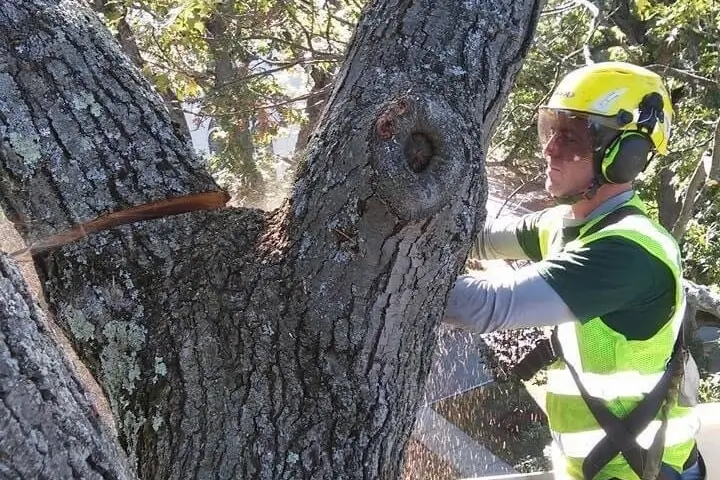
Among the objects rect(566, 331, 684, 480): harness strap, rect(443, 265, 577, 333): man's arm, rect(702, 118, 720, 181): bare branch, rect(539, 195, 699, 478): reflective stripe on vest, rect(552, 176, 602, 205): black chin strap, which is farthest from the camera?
rect(702, 118, 720, 181): bare branch

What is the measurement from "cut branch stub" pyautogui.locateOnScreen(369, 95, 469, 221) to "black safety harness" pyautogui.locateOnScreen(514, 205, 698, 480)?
3.08 feet

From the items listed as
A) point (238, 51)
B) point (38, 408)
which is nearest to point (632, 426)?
point (38, 408)

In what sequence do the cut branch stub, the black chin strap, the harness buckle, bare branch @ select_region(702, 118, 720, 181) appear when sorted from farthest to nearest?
1. bare branch @ select_region(702, 118, 720, 181)
2. the harness buckle
3. the black chin strap
4. the cut branch stub

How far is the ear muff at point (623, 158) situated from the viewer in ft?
7.31

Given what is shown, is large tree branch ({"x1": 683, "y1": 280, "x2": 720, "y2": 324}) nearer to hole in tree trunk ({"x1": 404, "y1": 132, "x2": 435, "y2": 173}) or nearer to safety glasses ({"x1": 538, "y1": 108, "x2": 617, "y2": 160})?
safety glasses ({"x1": 538, "y1": 108, "x2": 617, "y2": 160})

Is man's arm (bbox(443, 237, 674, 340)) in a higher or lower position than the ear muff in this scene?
lower

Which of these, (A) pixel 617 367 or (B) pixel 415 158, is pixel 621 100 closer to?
(A) pixel 617 367

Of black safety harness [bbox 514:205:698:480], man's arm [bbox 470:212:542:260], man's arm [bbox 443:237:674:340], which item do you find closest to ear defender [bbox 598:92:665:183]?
black safety harness [bbox 514:205:698:480]

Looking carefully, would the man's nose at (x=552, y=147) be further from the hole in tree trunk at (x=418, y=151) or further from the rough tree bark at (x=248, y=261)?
the hole in tree trunk at (x=418, y=151)

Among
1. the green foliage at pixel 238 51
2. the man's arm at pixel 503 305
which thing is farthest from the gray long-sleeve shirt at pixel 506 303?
the green foliage at pixel 238 51

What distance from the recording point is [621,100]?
2.34 metres

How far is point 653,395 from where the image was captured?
2.18 metres

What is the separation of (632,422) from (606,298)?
511 millimetres

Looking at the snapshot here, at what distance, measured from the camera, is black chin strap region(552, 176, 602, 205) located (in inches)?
90.4
